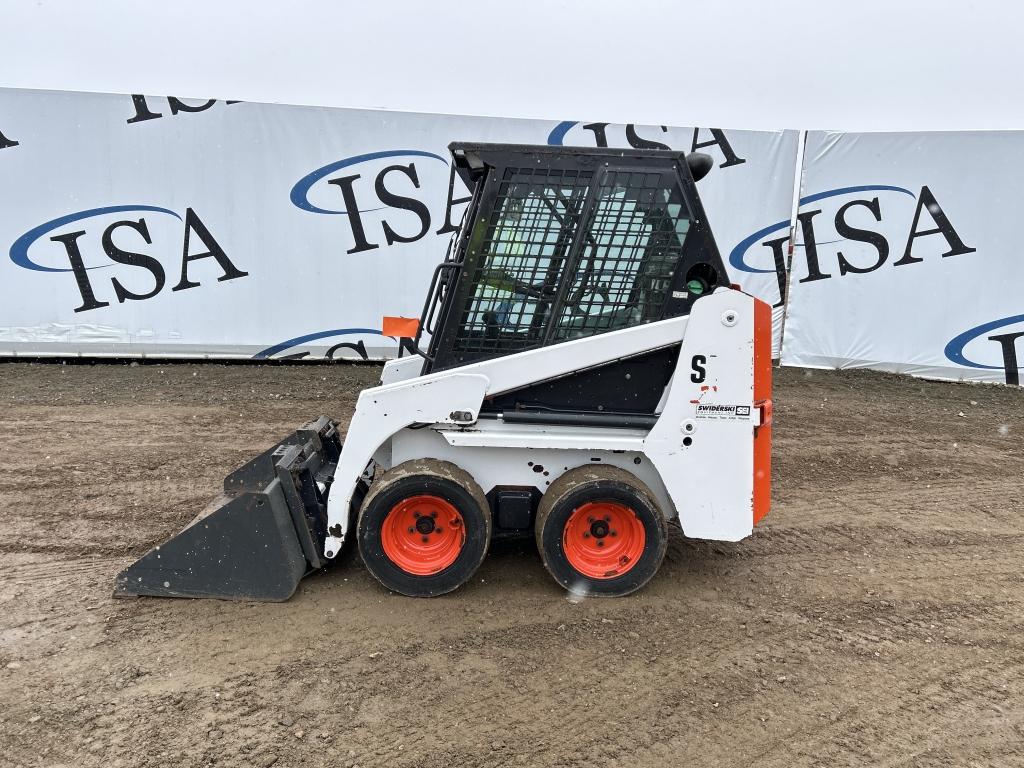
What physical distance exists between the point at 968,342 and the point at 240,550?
9498 millimetres

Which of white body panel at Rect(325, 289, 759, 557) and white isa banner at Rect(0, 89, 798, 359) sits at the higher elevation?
white isa banner at Rect(0, 89, 798, 359)

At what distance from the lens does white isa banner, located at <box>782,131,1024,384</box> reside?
8562 millimetres

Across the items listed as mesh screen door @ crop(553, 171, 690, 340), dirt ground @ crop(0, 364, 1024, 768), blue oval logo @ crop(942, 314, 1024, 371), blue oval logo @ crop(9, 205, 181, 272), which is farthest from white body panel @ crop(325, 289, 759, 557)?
blue oval logo @ crop(942, 314, 1024, 371)

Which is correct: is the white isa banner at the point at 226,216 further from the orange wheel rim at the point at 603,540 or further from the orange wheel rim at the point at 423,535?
the orange wheel rim at the point at 603,540

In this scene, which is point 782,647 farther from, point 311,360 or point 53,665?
point 311,360

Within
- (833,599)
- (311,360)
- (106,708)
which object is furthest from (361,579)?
(311,360)

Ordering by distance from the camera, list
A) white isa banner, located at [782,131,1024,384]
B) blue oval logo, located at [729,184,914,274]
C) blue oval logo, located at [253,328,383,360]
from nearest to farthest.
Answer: white isa banner, located at [782,131,1024,384] < blue oval logo, located at [253,328,383,360] < blue oval logo, located at [729,184,914,274]

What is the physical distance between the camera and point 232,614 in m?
3.08

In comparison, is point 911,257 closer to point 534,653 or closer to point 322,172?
point 322,172

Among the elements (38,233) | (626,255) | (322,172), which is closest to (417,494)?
(626,255)

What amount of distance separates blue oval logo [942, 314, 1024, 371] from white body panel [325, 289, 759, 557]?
24.6ft

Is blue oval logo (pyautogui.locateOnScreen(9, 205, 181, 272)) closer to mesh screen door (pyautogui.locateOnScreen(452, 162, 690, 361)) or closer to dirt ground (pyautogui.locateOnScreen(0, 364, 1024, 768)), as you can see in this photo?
dirt ground (pyautogui.locateOnScreen(0, 364, 1024, 768))

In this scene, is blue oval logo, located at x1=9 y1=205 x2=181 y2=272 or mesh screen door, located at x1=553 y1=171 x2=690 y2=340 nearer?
mesh screen door, located at x1=553 y1=171 x2=690 y2=340

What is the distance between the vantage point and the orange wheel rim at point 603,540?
3.26 m
